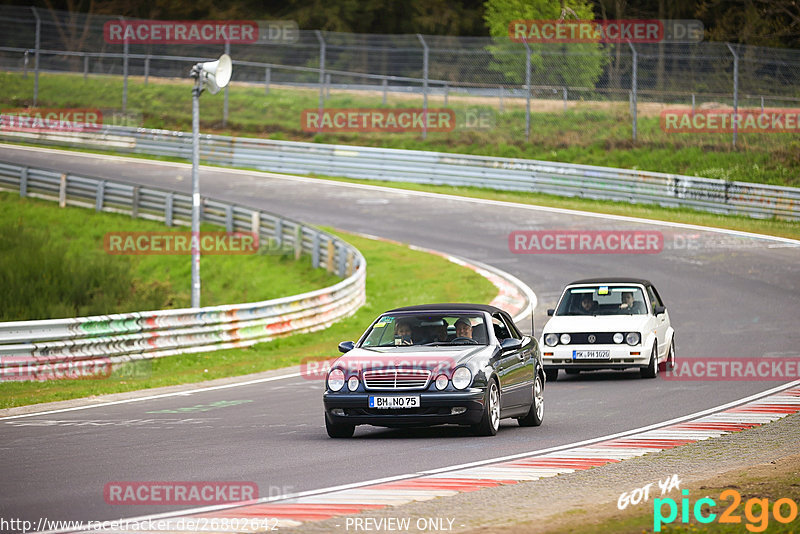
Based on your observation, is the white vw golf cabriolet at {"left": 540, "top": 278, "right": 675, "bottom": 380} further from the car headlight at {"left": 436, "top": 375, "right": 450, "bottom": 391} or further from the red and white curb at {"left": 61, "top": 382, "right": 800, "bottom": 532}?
the car headlight at {"left": 436, "top": 375, "right": 450, "bottom": 391}

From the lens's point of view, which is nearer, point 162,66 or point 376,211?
point 376,211

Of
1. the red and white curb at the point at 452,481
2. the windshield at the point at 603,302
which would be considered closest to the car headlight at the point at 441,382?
the red and white curb at the point at 452,481

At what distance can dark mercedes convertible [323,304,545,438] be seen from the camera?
11469 mm

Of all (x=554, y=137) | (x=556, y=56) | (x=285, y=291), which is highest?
(x=556, y=56)

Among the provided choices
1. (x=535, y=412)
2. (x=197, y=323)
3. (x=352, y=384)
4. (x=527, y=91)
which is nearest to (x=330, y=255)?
(x=197, y=323)

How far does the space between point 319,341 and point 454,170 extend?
20.2 metres

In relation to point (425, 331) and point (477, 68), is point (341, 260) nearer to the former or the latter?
point (477, 68)

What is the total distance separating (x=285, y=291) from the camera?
96.4 feet

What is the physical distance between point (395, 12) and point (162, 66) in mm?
24252

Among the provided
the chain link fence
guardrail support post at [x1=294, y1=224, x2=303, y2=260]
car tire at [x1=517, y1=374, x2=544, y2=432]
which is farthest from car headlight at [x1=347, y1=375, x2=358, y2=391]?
the chain link fence

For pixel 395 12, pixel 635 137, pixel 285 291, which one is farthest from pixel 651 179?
pixel 395 12

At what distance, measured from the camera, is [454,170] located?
42250 mm

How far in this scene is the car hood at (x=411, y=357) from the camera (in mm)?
11609

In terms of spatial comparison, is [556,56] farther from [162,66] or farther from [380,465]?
[380,465]
